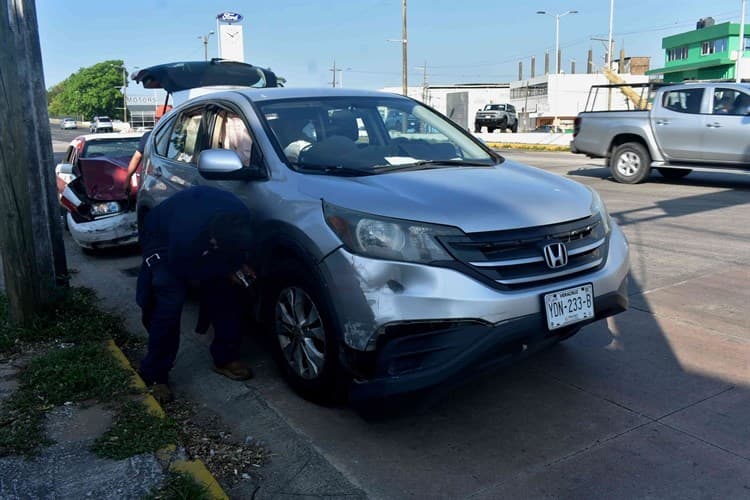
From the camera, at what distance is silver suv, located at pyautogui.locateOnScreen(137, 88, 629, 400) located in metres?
3.12

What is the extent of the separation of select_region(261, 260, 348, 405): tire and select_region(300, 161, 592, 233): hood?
480mm

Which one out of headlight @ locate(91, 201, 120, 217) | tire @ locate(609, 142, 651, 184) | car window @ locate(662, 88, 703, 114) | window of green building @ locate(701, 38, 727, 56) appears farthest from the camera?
window of green building @ locate(701, 38, 727, 56)

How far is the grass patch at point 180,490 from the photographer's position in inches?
110

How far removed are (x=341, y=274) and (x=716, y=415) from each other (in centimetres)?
211

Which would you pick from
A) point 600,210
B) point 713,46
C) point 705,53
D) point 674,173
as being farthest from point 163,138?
point 705,53

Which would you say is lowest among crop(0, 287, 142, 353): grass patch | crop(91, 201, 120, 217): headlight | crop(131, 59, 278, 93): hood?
crop(0, 287, 142, 353): grass patch

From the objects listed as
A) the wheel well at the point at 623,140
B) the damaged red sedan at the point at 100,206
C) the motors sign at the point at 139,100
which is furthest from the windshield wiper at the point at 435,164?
the motors sign at the point at 139,100

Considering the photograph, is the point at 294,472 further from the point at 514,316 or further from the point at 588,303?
the point at 588,303

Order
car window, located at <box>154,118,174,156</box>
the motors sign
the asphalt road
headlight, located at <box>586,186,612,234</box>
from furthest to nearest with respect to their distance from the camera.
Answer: the motors sign → car window, located at <box>154,118,174,156</box> → headlight, located at <box>586,186,612,234</box> → the asphalt road

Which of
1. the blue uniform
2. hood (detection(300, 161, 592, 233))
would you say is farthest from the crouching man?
hood (detection(300, 161, 592, 233))

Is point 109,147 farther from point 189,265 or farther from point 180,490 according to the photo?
point 180,490

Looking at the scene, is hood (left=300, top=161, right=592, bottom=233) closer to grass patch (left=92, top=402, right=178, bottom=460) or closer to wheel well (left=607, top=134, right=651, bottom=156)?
grass patch (left=92, top=402, right=178, bottom=460)

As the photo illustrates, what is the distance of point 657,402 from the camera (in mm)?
3748

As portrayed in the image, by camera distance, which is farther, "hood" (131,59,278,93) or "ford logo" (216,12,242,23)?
"ford logo" (216,12,242,23)
